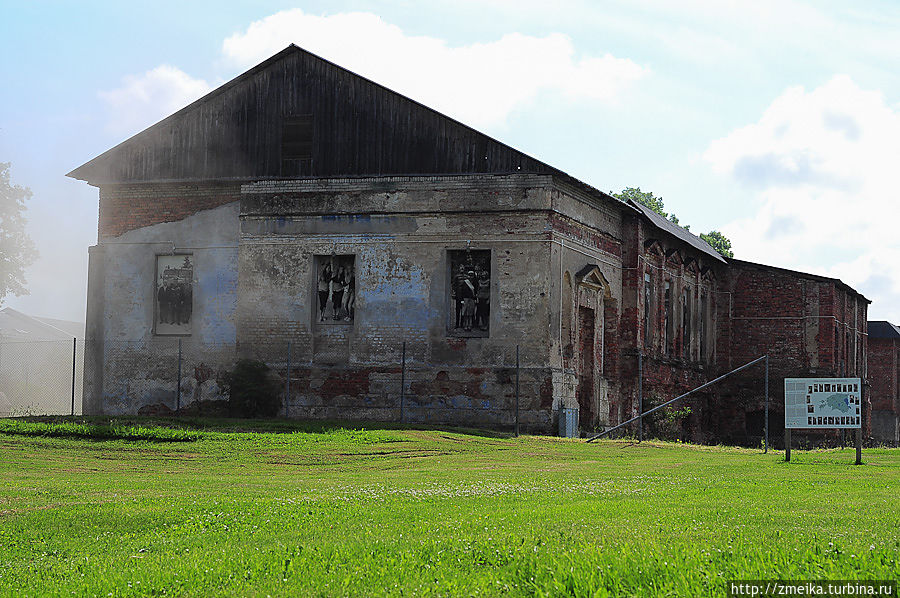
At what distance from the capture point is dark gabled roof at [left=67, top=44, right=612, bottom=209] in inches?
1158

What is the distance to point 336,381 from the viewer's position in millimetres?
29641

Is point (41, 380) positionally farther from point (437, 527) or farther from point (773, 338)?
point (437, 527)

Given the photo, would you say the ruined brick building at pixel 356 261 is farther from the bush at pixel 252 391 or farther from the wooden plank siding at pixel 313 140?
the bush at pixel 252 391

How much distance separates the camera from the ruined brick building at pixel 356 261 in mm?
28875

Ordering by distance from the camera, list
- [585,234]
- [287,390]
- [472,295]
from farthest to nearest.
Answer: [585,234] < [472,295] < [287,390]

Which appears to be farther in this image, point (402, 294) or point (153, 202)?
point (153, 202)

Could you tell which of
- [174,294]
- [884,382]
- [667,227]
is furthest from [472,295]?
[884,382]

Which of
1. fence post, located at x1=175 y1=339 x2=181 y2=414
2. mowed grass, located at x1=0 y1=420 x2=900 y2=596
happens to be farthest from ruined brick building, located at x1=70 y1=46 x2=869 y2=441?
mowed grass, located at x1=0 y1=420 x2=900 y2=596

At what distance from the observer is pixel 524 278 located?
2881 cm

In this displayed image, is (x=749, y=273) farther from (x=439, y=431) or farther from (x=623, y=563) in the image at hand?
(x=623, y=563)

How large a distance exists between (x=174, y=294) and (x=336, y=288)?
5.07 m

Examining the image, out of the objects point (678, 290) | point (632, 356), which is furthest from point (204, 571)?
point (678, 290)

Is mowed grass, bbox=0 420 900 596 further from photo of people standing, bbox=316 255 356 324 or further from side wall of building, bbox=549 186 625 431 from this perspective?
photo of people standing, bbox=316 255 356 324

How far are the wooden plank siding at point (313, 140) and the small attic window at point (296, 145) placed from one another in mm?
148
